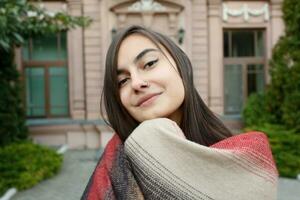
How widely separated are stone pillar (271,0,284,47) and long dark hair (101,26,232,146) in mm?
Result: 11598

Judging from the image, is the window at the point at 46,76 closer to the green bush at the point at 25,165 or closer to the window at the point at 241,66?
the green bush at the point at 25,165

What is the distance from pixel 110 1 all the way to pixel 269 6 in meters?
4.51

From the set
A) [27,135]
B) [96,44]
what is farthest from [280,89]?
[27,135]

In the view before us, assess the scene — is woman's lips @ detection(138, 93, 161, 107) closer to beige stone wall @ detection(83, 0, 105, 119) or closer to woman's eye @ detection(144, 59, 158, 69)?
woman's eye @ detection(144, 59, 158, 69)

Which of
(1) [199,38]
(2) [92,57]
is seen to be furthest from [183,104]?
(1) [199,38]

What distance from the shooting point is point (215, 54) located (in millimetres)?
12109

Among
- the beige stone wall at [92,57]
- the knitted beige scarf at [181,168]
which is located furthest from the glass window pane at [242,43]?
the knitted beige scarf at [181,168]

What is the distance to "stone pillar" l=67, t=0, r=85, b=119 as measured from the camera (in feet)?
38.7

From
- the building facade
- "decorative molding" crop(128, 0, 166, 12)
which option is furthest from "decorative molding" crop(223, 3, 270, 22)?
"decorative molding" crop(128, 0, 166, 12)

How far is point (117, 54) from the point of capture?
3.59 ft

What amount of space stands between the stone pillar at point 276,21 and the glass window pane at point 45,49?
6204 millimetres

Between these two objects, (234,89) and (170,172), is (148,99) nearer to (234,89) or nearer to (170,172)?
(170,172)

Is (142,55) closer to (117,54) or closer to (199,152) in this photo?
(117,54)

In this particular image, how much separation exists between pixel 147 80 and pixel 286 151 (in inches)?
317
